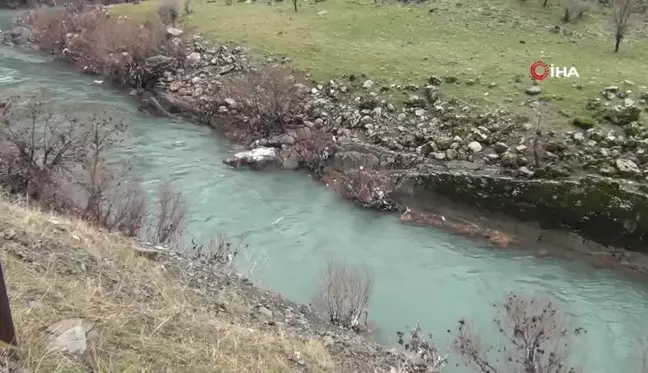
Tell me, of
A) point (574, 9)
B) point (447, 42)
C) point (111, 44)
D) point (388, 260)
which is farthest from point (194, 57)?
point (574, 9)

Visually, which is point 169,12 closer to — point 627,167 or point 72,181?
point 72,181

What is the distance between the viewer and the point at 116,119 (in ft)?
81.5

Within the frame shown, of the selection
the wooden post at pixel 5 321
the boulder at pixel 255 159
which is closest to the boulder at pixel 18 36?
the boulder at pixel 255 159

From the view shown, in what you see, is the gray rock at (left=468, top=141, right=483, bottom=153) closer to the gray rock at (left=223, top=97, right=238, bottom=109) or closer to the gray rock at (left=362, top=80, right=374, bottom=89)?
the gray rock at (left=362, top=80, right=374, bottom=89)

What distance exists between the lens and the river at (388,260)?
554 inches

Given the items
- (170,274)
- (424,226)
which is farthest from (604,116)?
(170,274)

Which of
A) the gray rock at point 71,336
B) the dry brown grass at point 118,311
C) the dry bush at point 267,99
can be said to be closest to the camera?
the gray rock at point 71,336

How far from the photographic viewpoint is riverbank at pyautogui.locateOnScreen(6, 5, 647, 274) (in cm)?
1958

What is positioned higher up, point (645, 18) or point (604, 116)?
point (645, 18)

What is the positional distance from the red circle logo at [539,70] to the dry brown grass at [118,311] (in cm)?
1843

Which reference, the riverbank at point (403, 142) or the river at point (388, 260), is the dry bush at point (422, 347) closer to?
the river at point (388, 260)

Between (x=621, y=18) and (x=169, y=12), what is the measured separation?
2206 cm

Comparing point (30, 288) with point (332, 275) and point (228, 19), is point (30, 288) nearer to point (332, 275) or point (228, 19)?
point (332, 275)

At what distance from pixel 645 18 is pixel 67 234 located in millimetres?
30449
